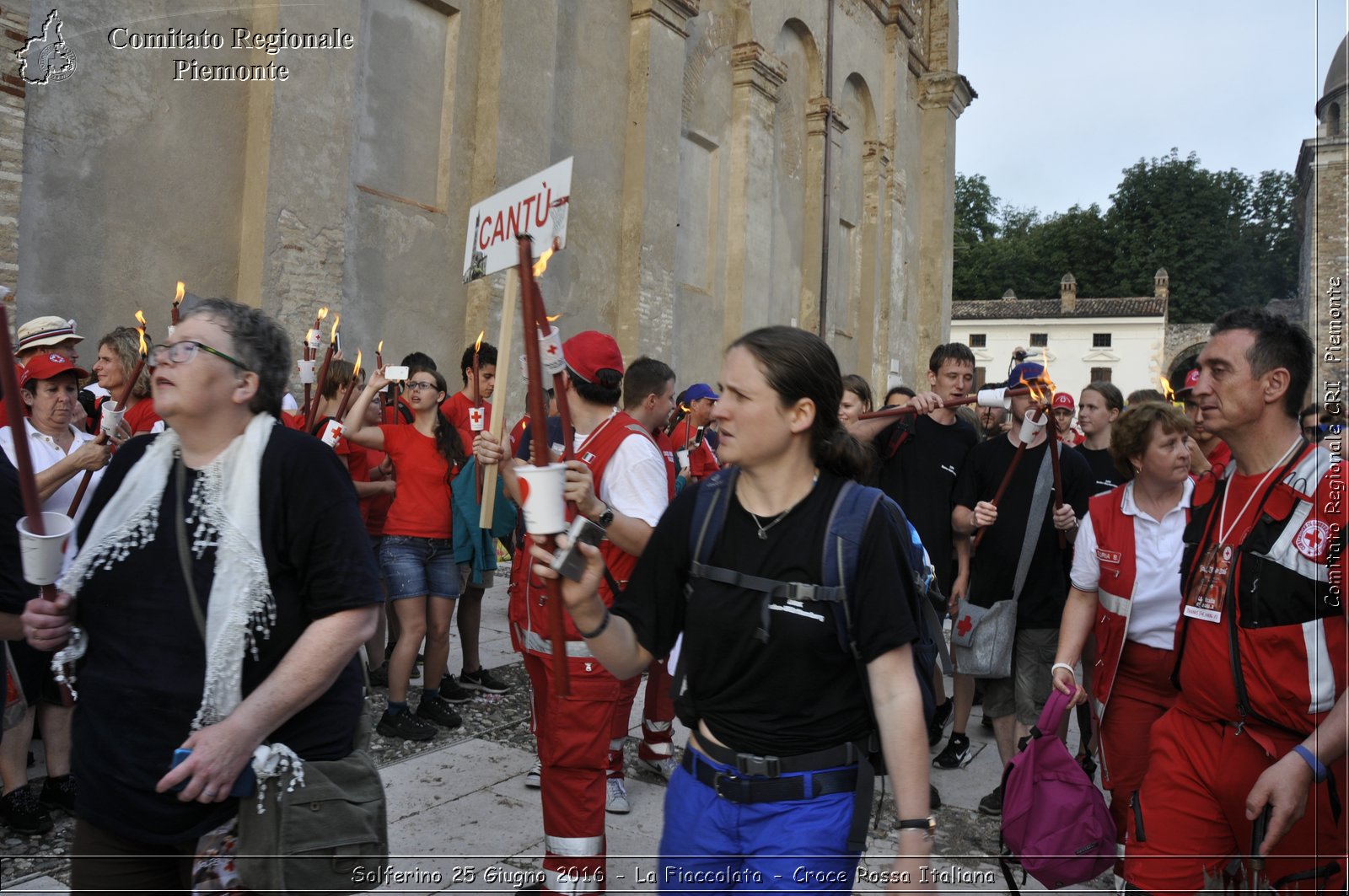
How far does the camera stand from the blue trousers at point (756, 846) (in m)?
2.32

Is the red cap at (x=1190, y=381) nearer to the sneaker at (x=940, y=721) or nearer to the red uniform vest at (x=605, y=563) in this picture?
the red uniform vest at (x=605, y=563)

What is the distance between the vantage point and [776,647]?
2406 millimetres

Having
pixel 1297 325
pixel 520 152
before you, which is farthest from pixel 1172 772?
pixel 520 152

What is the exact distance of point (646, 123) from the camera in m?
16.6

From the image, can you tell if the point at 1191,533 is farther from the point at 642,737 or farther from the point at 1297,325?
the point at 642,737

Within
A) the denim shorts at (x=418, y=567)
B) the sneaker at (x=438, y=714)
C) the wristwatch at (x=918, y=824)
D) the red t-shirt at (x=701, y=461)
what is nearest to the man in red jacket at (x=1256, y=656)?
the wristwatch at (x=918, y=824)

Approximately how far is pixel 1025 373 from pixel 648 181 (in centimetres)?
1267

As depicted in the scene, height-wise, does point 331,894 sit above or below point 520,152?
below

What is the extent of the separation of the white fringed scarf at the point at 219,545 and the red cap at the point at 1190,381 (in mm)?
2863

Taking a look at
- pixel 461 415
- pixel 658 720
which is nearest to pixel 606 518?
pixel 658 720

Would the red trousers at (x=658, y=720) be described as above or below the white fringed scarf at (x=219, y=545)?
below

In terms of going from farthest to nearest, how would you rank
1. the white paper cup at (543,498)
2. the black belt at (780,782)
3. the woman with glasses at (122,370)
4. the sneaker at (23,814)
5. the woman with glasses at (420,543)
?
the woman with glasses at (420,543), the woman with glasses at (122,370), the sneaker at (23,814), the black belt at (780,782), the white paper cup at (543,498)

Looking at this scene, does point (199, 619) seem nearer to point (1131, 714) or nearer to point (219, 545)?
point (219, 545)

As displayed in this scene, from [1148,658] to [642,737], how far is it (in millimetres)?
3304
